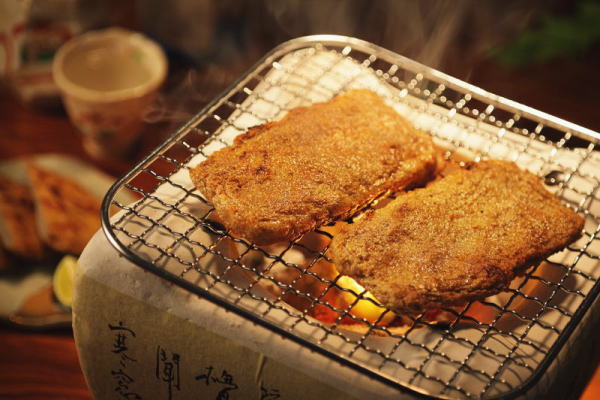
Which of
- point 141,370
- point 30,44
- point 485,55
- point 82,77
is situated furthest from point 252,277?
point 485,55

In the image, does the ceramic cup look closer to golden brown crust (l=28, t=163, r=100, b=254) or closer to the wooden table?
the wooden table

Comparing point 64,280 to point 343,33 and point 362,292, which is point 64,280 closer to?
point 362,292

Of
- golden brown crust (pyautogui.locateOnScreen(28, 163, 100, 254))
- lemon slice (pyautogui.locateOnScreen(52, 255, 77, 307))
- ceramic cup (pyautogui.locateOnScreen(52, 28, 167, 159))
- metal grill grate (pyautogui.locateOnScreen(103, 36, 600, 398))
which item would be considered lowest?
lemon slice (pyautogui.locateOnScreen(52, 255, 77, 307))

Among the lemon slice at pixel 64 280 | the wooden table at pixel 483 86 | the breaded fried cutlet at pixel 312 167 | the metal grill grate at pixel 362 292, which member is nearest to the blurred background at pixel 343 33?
the wooden table at pixel 483 86

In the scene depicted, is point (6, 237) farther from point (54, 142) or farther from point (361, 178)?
point (361, 178)

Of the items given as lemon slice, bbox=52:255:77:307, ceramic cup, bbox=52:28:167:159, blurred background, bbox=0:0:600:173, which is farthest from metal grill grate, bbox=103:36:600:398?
blurred background, bbox=0:0:600:173

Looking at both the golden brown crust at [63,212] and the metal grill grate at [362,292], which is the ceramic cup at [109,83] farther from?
the metal grill grate at [362,292]

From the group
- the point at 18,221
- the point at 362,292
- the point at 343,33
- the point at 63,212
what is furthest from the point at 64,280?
the point at 343,33

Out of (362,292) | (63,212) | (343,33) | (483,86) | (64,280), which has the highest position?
(362,292)
